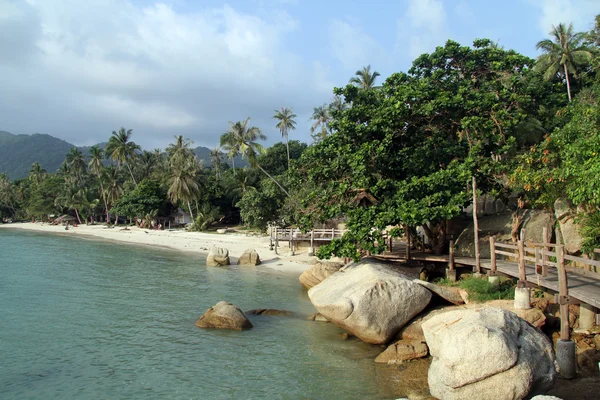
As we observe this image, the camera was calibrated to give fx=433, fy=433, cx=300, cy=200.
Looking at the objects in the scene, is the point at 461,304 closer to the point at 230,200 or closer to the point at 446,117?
the point at 446,117

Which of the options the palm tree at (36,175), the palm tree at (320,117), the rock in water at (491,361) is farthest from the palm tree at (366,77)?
the palm tree at (36,175)

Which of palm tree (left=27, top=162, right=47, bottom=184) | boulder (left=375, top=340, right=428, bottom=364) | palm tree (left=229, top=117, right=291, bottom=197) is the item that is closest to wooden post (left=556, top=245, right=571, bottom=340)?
boulder (left=375, top=340, right=428, bottom=364)

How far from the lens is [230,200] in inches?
2336

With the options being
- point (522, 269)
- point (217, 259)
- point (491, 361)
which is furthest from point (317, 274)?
point (491, 361)

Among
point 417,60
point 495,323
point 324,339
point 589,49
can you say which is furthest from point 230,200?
point 495,323

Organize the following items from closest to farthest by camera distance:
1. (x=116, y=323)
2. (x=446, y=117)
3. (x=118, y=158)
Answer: (x=116, y=323) < (x=446, y=117) < (x=118, y=158)

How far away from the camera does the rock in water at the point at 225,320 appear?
14.7 meters

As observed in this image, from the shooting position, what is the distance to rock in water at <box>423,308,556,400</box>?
26.4ft

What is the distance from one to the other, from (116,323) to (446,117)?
15.4 meters

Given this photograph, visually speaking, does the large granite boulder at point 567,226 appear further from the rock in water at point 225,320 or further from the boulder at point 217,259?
the boulder at point 217,259

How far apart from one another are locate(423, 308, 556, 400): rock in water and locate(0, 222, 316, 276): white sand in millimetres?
18618

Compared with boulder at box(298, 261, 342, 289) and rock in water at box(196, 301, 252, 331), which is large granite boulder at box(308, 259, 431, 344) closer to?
rock in water at box(196, 301, 252, 331)

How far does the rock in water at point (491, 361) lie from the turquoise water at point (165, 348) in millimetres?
1940

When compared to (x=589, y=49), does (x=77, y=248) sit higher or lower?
lower
